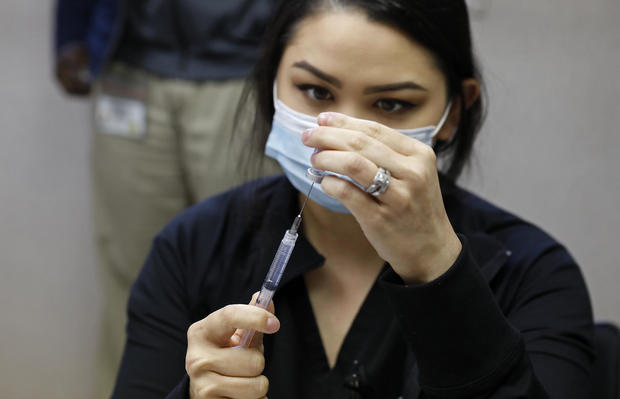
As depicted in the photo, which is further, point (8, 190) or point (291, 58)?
point (8, 190)

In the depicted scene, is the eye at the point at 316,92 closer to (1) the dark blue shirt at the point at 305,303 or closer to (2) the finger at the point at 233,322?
(1) the dark blue shirt at the point at 305,303

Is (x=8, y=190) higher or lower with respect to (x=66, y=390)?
higher

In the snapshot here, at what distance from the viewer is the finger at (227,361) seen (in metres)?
0.78

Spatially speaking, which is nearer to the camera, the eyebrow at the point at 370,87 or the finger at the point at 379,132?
the finger at the point at 379,132

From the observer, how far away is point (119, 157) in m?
1.83

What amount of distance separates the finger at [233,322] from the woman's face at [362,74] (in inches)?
14.6

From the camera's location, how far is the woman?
2.58 feet

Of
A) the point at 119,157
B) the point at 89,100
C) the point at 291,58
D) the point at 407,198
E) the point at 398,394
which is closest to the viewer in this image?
the point at 407,198

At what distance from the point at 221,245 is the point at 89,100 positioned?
1.19 metres

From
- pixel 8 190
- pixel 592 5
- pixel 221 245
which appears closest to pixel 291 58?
pixel 221 245

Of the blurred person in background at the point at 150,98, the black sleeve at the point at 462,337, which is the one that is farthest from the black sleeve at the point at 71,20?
the black sleeve at the point at 462,337

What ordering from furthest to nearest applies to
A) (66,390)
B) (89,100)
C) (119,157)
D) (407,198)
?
(66,390), (89,100), (119,157), (407,198)

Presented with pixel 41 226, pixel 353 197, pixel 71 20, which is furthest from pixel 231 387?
pixel 41 226

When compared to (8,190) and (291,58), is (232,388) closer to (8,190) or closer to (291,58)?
(291,58)
